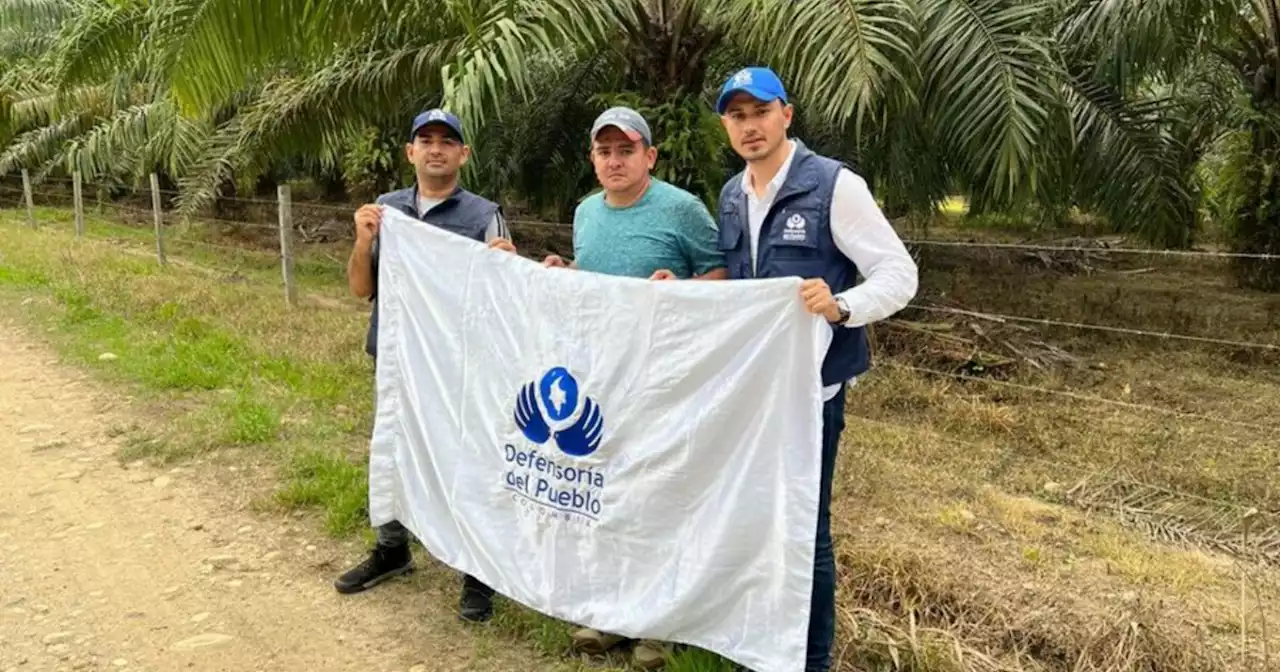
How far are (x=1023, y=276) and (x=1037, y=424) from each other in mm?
6389

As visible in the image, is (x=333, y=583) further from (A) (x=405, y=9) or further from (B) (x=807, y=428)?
(A) (x=405, y=9)

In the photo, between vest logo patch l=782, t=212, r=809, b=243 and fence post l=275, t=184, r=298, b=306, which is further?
fence post l=275, t=184, r=298, b=306

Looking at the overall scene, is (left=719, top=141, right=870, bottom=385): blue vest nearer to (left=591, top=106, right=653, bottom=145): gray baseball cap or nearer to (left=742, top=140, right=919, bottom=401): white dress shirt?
(left=742, top=140, right=919, bottom=401): white dress shirt

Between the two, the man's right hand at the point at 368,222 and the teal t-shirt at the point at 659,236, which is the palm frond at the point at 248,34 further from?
the teal t-shirt at the point at 659,236

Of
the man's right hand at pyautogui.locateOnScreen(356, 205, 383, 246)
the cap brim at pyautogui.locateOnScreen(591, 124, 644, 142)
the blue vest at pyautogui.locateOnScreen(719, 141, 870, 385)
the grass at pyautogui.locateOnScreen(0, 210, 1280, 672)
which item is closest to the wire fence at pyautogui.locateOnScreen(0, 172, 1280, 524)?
the grass at pyautogui.locateOnScreen(0, 210, 1280, 672)

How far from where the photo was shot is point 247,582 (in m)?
3.70

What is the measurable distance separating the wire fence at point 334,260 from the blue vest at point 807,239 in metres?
3.01

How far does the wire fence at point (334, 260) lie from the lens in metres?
5.84

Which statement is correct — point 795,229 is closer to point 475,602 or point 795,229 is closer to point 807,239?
point 807,239

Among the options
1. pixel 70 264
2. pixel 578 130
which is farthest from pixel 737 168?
pixel 70 264

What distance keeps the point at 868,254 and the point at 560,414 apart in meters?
1.09

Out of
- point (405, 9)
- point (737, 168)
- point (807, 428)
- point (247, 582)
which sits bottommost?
point (247, 582)

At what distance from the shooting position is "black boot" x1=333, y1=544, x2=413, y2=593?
360 centimetres

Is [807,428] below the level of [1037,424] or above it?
above
